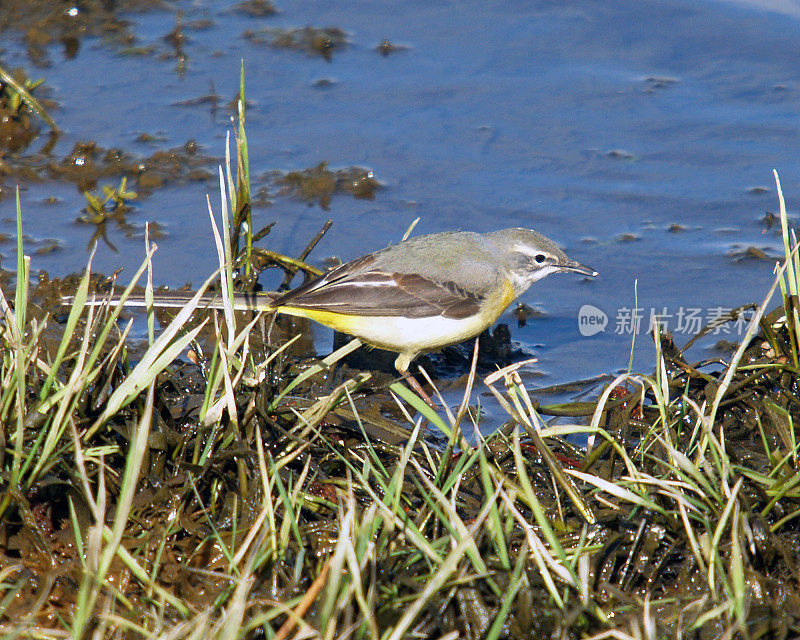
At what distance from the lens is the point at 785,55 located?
998cm

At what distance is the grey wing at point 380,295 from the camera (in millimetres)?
6008

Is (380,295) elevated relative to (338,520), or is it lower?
lower

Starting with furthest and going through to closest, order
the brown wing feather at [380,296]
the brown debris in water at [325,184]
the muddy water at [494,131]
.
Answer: the brown debris in water at [325,184] → the muddy water at [494,131] → the brown wing feather at [380,296]

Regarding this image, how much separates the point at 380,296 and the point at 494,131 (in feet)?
11.8

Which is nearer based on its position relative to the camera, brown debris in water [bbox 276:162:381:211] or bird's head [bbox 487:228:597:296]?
bird's head [bbox 487:228:597:296]

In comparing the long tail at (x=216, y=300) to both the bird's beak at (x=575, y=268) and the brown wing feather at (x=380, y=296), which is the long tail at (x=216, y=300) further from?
the bird's beak at (x=575, y=268)

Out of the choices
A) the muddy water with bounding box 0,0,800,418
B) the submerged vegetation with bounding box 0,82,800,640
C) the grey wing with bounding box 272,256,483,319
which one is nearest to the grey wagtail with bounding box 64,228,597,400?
the grey wing with bounding box 272,256,483,319

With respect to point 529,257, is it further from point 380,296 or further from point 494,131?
point 494,131

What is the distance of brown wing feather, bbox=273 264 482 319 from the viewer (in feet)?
19.7

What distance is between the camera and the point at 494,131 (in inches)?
359

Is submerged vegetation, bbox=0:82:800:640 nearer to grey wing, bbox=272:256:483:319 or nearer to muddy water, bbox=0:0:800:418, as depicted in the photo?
grey wing, bbox=272:256:483:319

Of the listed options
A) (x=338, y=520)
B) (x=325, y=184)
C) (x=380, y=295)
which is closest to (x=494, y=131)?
(x=325, y=184)

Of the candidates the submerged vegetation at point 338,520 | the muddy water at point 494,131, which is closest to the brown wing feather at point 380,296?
the muddy water at point 494,131

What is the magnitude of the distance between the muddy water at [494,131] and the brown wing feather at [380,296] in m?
0.79
